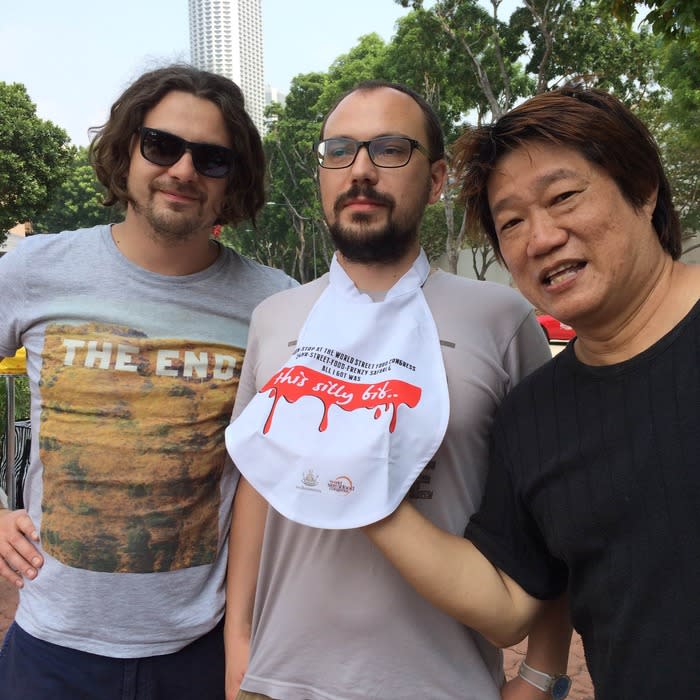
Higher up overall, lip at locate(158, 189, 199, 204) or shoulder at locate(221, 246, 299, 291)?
lip at locate(158, 189, 199, 204)

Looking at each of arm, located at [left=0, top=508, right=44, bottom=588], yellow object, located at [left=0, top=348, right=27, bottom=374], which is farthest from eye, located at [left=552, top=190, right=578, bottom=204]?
yellow object, located at [left=0, top=348, right=27, bottom=374]

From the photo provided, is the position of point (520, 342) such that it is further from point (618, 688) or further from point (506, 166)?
point (618, 688)

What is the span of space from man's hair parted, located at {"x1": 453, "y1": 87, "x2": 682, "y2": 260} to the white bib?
1.49ft

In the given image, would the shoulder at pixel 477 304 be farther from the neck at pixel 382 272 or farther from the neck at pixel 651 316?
the neck at pixel 651 316

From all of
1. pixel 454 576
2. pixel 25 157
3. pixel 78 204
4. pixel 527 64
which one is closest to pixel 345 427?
pixel 454 576

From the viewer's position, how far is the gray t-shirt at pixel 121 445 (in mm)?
1841

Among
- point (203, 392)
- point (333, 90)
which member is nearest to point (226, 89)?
point (203, 392)

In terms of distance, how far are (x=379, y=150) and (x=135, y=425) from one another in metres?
1.00

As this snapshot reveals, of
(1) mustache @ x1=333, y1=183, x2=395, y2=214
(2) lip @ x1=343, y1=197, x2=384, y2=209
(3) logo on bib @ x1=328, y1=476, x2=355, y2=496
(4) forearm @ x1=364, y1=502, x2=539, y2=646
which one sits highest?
(1) mustache @ x1=333, y1=183, x2=395, y2=214

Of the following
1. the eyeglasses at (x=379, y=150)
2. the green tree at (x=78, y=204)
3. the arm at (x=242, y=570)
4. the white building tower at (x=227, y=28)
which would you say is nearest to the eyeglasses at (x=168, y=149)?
the eyeglasses at (x=379, y=150)

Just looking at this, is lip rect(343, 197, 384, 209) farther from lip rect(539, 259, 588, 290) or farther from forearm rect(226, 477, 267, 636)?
forearm rect(226, 477, 267, 636)

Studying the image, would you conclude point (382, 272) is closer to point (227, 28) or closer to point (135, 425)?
point (135, 425)

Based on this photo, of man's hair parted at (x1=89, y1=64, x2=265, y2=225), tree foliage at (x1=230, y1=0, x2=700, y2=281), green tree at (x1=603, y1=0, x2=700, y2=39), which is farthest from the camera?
tree foliage at (x1=230, y1=0, x2=700, y2=281)

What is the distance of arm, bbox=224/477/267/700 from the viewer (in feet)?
5.96
